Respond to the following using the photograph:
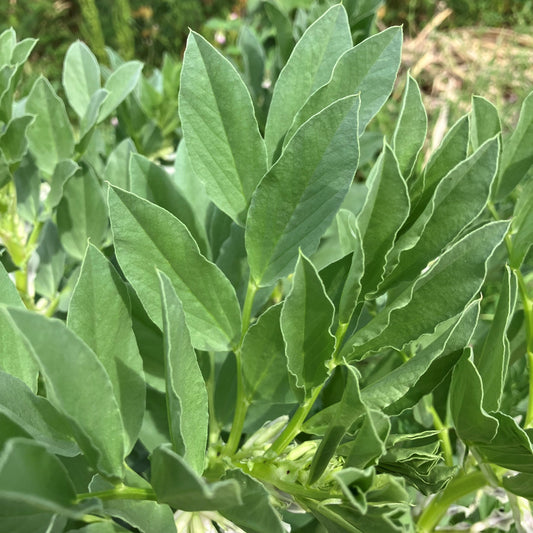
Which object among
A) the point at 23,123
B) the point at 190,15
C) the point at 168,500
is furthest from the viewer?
the point at 190,15

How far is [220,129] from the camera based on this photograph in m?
0.40

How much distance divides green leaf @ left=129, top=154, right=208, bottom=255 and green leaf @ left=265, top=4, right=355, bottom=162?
0.26 feet

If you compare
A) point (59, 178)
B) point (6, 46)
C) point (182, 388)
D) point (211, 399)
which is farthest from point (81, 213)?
point (182, 388)

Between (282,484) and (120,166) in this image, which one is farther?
(120,166)

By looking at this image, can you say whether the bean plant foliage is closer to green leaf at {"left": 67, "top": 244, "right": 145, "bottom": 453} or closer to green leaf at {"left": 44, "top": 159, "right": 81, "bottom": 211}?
green leaf at {"left": 67, "top": 244, "right": 145, "bottom": 453}

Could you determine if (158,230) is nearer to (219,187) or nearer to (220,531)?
(219,187)

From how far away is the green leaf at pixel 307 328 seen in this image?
0.33m

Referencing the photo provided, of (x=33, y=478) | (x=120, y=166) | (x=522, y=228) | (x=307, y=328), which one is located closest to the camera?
(x=33, y=478)

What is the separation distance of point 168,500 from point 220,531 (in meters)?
0.15

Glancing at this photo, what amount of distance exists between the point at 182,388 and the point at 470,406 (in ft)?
0.53

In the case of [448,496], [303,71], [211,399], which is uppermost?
[303,71]

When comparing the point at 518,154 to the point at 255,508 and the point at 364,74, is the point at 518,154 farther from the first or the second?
the point at 255,508

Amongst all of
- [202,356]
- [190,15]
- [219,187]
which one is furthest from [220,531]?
[190,15]

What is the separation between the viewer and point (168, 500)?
0.29 meters
